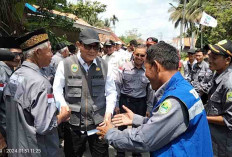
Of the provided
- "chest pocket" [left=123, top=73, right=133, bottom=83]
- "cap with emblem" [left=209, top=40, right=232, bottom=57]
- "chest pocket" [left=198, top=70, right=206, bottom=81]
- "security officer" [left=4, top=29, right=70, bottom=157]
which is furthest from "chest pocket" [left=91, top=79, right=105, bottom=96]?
"chest pocket" [left=198, top=70, right=206, bottom=81]

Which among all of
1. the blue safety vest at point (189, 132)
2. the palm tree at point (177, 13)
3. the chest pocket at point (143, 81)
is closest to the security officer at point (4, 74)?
the blue safety vest at point (189, 132)

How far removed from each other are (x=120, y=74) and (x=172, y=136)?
8.36ft

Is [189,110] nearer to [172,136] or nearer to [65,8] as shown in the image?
[172,136]

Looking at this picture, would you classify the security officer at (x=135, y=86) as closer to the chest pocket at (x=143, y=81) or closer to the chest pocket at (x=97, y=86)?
the chest pocket at (x=143, y=81)

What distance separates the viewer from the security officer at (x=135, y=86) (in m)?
3.80

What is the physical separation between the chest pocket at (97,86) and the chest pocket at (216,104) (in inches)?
52.7

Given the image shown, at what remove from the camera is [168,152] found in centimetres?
144

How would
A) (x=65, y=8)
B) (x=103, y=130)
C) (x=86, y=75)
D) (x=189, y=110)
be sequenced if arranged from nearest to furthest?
(x=189, y=110), (x=103, y=130), (x=86, y=75), (x=65, y=8)

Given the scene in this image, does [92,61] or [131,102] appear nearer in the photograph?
[92,61]

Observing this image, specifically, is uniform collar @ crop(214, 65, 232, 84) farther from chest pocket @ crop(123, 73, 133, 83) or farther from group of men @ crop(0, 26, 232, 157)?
chest pocket @ crop(123, 73, 133, 83)

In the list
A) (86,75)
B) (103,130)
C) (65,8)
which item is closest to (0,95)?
(86,75)

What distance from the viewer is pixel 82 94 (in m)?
2.70

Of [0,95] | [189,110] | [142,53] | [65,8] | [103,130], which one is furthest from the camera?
[65,8]

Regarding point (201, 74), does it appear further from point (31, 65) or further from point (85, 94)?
point (31, 65)
